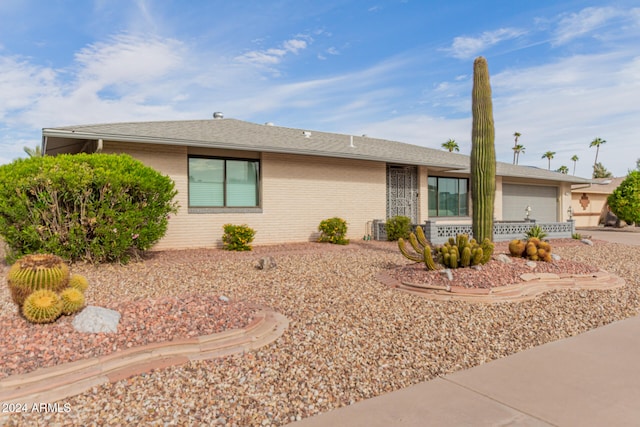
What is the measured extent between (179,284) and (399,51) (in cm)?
1153

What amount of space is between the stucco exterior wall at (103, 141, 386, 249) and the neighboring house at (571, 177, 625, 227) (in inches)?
863

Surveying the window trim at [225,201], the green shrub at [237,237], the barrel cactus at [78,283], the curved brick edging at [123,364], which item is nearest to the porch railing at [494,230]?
the window trim at [225,201]

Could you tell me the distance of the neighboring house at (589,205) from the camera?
30.0 metres

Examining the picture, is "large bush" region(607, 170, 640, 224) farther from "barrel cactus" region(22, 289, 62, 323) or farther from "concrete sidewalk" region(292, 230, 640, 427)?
"barrel cactus" region(22, 289, 62, 323)

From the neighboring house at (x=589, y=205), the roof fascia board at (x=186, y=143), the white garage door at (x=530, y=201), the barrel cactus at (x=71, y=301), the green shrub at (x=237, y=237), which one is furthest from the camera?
the neighboring house at (x=589, y=205)

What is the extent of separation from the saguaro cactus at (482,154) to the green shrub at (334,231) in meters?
5.20

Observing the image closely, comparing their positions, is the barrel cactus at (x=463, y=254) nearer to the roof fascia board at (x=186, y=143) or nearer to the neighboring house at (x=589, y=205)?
the roof fascia board at (x=186, y=143)

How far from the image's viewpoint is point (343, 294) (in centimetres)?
650

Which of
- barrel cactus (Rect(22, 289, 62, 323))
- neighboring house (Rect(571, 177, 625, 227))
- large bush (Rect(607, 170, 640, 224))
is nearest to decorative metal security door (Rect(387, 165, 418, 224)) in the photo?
barrel cactus (Rect(22, 289, 62, 323))

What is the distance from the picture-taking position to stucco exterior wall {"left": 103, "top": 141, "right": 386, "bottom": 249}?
11.8 meters

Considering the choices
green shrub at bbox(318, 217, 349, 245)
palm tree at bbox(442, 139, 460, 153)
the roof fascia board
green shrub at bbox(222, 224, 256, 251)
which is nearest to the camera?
the roof fascia board

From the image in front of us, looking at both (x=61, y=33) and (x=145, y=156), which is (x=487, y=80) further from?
(x=61, y=33)

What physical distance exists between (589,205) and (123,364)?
3576 cm

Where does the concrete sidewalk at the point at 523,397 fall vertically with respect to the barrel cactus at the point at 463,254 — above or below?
below
